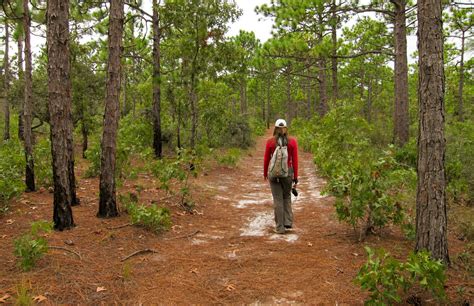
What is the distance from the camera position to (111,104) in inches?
236

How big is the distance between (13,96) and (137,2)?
714 centimetres

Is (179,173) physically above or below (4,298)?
above

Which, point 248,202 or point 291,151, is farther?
point 248,202

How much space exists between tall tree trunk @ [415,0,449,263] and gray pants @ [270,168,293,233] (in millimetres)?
2307

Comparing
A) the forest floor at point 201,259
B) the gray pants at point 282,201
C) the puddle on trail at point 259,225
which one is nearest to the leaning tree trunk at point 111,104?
the forest floor at point 201,259

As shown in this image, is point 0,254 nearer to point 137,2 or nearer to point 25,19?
point 25,19

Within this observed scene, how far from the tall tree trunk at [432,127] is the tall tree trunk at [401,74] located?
7109 mm

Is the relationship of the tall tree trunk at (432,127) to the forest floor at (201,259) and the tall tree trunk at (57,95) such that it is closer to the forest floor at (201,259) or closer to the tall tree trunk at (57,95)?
the forest floor at (201,259)

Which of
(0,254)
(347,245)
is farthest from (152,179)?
(347,245)

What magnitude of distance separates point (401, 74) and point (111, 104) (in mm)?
8346

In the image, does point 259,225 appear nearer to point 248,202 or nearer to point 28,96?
point 248,202

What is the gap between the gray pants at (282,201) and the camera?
5.86 metres

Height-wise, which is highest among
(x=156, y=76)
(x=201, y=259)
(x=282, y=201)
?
(x=156, y=76)

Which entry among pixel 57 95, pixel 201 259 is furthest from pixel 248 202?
pixel 57 95
